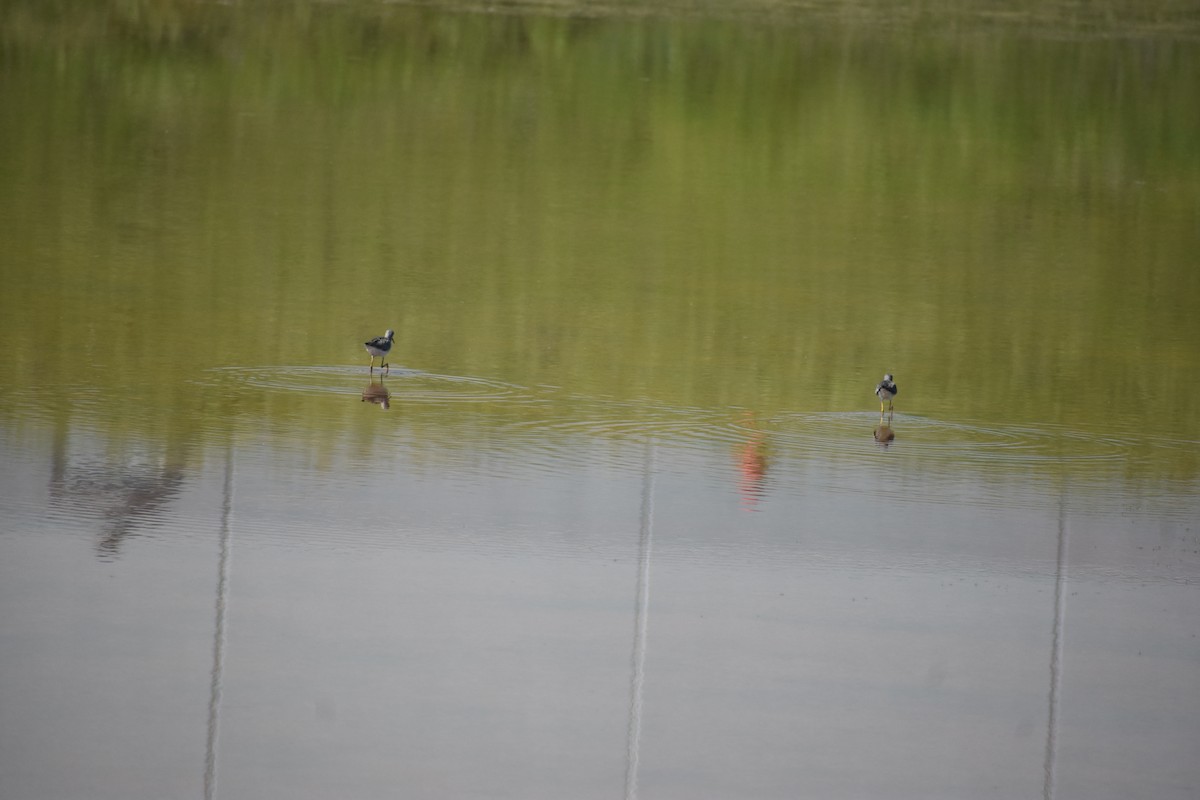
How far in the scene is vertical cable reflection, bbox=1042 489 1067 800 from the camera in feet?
19.2

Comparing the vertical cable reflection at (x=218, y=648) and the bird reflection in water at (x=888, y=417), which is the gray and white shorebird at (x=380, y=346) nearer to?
the vertical cable reflection at (x=218, y=648)

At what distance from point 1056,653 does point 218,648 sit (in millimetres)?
3036

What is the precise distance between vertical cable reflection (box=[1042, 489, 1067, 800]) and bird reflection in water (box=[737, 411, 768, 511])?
54.7 inches

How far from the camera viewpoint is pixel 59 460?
854cm

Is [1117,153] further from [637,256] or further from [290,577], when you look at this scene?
[290,577]

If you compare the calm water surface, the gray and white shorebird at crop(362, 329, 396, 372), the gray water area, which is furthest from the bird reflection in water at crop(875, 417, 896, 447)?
the gray and white shorebird at crop(362, 329, 396, 372)

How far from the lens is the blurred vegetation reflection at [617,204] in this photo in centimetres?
1165

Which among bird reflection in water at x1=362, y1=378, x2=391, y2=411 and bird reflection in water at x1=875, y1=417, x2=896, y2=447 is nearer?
bird reflection in water at x1=875, y1=417, x2=896, y2=447

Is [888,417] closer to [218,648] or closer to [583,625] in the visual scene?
[583,625]

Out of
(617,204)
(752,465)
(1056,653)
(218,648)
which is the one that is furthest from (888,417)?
(617,204)

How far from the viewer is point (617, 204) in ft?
57.3

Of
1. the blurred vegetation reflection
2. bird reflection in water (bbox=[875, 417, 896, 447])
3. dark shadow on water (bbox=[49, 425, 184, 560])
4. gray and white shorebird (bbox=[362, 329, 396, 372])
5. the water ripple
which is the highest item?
the blurred vegetation reflection

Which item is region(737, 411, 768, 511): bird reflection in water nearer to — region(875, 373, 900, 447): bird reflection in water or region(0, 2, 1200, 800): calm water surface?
region(0, 2, 1200, 800): calm water surface

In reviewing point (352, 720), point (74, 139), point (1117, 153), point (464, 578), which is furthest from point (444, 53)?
point (352, 720)
